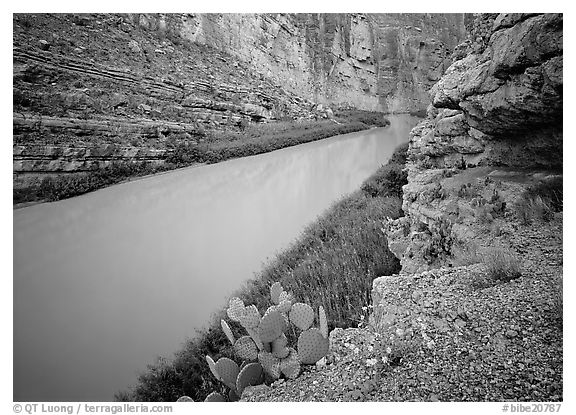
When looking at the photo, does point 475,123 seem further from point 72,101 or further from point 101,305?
point 72,101

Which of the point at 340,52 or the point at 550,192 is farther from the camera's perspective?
the point at 340,52

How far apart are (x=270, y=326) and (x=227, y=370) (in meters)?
0.40

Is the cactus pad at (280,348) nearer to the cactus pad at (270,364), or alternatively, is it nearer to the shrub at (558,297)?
the cactus pad at (270,364)

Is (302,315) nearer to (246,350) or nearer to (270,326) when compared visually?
(270,326)

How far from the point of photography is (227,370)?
2.44 metres

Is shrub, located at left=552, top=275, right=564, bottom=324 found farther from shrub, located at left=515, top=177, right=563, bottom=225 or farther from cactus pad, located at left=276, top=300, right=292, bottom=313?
cactus pad, located at left=276, top=300, right=292, bottom=313

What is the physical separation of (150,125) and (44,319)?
19.1 ft

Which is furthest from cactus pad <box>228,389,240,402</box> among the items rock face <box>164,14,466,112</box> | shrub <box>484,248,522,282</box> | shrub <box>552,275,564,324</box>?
rock face <box>164,14,466,112</box>

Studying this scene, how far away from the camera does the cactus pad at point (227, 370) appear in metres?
2.41

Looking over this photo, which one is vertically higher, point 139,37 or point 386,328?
point 139,37

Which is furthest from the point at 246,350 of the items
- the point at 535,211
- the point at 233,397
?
the point at 535,211

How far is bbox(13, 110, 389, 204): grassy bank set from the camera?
465cm

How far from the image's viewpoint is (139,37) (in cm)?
907
